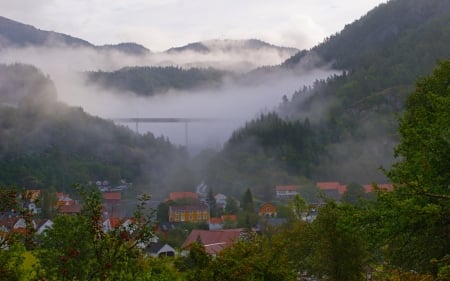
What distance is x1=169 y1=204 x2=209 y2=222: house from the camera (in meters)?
71.8

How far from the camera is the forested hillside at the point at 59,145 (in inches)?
4510

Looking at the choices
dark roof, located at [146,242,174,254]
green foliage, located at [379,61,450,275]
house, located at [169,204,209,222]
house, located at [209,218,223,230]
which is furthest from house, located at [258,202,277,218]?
green foliage, located at [379,61,450,275]

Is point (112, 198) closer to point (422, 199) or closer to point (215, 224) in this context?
point (215, 224)

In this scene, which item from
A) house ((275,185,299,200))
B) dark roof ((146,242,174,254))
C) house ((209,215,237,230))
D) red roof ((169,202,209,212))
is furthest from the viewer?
house ((275,185,299,200))

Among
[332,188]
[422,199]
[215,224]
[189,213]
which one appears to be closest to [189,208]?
[189,213]

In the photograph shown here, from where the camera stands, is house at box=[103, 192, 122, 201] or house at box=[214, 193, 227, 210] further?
house at box=[103, 192, 122, 201]

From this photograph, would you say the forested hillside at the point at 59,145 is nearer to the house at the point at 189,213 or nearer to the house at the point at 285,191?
the house at the point at 285,191

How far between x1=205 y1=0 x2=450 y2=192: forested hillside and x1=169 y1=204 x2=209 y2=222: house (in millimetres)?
23192

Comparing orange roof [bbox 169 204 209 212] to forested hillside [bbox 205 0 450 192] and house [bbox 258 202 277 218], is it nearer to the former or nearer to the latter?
house [bbox 258 202 277 218]

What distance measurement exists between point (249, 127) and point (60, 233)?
11733cm

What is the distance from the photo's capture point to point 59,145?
13562 centimetres

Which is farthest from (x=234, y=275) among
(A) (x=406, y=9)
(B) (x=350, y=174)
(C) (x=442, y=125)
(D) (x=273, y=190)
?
(A) (x=406, y=9)

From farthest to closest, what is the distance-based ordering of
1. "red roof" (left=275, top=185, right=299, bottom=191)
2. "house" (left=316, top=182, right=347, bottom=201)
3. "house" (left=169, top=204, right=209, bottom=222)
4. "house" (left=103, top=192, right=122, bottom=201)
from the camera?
"house" (left=103, top=192, right=122, bottom=201) → "red roof" (left=275, top=185, right=299, bottom=191) → "house" (left=316, top=182, right=347, bottom=201) → "house" (left=169, top=204, right=209, bottom=222)

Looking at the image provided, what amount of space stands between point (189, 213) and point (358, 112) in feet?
231
